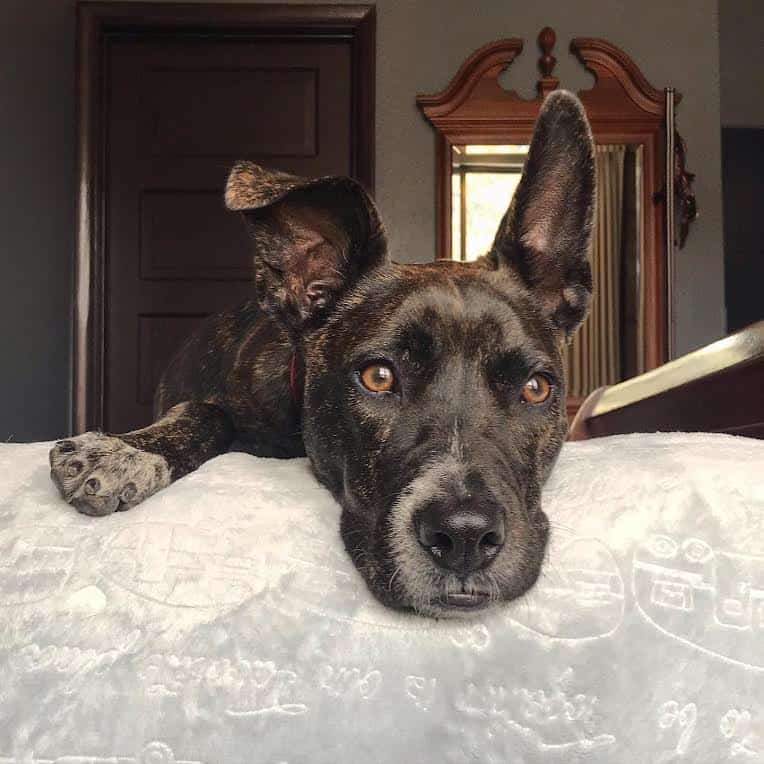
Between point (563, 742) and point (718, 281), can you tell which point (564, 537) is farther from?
point (718, 281)

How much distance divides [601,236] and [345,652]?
4.62 m

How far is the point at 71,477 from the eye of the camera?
4.13 ft

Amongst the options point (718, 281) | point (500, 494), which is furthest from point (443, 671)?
point (718, 281)

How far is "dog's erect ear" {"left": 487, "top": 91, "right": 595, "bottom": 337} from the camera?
5.25 ft

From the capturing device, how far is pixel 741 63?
8281mm

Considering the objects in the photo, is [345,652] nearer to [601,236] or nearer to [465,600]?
[465,600]

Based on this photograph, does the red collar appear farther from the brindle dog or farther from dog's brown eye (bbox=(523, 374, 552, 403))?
dog's brown eye (bbox=(523, 374, 552, 403))

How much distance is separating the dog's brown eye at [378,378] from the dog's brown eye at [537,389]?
9.4 inches

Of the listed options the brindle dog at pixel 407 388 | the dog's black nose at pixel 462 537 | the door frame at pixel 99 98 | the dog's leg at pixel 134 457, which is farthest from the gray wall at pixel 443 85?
the dog's black nose at pixel 462 537

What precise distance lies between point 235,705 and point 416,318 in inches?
29.8

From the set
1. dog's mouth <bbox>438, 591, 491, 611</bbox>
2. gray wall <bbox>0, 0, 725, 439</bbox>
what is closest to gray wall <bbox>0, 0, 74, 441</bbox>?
gray wall <bbox>0, 0, 725, 439</bbox>

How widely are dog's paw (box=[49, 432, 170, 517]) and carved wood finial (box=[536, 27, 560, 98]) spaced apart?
4.57 metres

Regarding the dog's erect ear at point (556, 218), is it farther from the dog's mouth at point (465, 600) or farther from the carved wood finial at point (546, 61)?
the carved wood finial at point (546, 61)

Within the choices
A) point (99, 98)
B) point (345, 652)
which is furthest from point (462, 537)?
point (99, 98)
